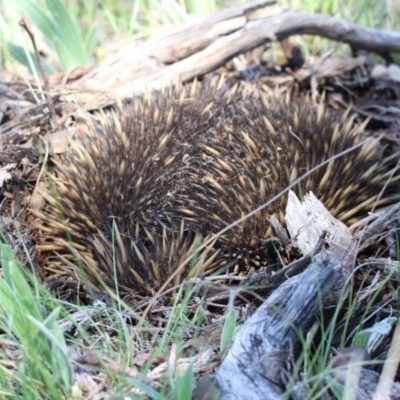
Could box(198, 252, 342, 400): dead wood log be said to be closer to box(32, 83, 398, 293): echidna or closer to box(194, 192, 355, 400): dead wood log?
box(194, 192, 355, 400): dead wood log

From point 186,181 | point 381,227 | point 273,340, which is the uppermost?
point 186,181

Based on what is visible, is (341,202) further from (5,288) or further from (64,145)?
(5,288)

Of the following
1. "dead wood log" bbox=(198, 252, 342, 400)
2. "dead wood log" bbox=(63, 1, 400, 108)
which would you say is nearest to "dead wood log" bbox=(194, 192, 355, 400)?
"dead wood log" bbox=(198, 252, 342, 400)

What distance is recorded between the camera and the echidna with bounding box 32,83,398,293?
2.82m

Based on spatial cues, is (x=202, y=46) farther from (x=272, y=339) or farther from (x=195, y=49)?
(x=272, y=339)

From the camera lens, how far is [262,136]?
3.13 m

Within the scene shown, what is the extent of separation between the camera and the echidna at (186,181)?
2820 mm

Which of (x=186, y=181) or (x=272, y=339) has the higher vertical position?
(x=186, y=181)

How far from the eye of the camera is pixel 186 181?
294cm

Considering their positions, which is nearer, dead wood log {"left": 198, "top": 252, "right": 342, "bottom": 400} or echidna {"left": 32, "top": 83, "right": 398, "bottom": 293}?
dead wood log {"left": 198, "top": 252, "right": 342, "bottom": 400}

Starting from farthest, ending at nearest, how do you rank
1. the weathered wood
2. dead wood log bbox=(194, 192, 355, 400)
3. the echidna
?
the echidna, the weathered wood, dead wood log bbox=(194, 192, 355, 400)

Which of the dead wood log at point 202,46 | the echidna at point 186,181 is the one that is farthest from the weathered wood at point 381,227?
the dead wood log at point 202,46

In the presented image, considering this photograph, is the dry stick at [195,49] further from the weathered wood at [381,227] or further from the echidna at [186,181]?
the weathered wood at [381,227]

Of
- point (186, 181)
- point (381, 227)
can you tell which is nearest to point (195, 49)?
point (186, 181)
